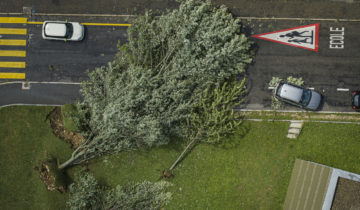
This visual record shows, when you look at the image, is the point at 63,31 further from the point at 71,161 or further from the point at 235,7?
the point at 235,7

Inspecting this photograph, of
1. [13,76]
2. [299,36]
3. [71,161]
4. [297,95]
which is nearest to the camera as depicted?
[297,95]

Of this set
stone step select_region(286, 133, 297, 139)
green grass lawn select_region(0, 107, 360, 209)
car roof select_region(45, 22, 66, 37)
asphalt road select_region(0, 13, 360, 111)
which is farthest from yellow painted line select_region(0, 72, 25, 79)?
stone step select_region(286, 133, 297, 139)

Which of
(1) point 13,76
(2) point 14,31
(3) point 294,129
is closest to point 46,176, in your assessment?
(1) point 13,76

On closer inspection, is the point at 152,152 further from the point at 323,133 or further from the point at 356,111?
the point at 356,111

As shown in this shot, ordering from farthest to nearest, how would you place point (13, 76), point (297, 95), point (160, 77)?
point (13, 76) → point (297, 95) → point (160, 77)

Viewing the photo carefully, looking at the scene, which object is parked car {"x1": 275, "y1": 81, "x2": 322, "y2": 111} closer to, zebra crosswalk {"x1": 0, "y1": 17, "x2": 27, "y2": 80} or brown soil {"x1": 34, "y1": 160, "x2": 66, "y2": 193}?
brown soil {"x1": 34, "y1": 160, "x2": 66, "y2": 193}

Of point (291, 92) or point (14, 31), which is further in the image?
point (14, 31)
